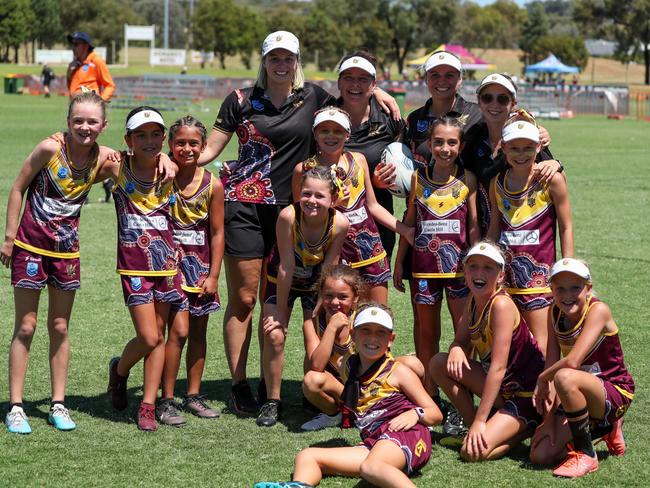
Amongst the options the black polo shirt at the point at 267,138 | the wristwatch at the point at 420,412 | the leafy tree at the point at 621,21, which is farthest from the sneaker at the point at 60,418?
the leafy tree at the point at 621,21

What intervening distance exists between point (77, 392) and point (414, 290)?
2.18m

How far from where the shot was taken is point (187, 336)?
20.1 ft

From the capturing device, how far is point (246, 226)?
20.5 feet

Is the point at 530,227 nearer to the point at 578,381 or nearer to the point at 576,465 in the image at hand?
the point at 578,381

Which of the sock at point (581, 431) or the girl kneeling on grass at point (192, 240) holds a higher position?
the girl kneeling on grass at point (192, 240)

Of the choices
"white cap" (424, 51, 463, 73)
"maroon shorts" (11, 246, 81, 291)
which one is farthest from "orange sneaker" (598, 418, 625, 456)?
"maroon shorts" (11, 246, 81, 291)

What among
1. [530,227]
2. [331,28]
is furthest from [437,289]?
[331,28]

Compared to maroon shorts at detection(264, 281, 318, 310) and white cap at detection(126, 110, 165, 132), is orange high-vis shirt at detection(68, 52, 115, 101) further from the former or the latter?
maroon shorts at detection(264, 281, 318, 310)

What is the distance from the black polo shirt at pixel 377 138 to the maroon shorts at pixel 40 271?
1.74 meters

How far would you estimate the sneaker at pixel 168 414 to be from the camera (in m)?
5.85

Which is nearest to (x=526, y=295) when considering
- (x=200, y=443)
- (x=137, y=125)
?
(x=200, y=443)

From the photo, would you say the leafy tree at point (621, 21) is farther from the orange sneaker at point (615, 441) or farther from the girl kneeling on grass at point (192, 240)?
the orange sneaker at point (615, 441)

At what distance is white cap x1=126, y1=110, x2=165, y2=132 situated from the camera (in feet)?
18.8

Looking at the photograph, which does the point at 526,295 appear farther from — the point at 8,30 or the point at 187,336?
the point at 8,30
